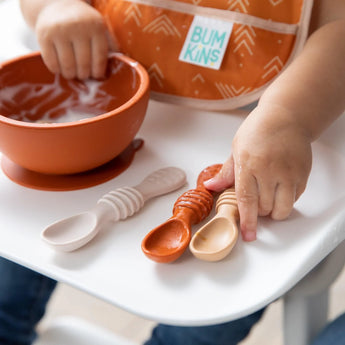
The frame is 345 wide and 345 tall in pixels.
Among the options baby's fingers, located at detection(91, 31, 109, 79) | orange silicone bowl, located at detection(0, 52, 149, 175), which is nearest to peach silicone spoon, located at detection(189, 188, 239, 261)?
orange silicone bowl, located at detection(0, 52, 149, 175)

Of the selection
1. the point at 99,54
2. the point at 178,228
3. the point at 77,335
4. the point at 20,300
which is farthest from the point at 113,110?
the point at 77,335

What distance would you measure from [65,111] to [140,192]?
21cm

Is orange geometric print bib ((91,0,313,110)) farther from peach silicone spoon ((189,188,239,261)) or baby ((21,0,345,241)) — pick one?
peach silicone spoon ((189,188,239,261))

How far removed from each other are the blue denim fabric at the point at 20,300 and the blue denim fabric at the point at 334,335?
376 millimetres

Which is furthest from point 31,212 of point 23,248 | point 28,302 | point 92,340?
point 92,340

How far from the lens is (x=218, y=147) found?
2.10 feet

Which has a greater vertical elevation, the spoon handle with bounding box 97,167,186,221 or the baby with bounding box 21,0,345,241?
the baby with bounding box 21,0,345,241

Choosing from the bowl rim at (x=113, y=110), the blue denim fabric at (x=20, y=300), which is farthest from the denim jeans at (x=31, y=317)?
the bowl rim at (x=113, y=110)

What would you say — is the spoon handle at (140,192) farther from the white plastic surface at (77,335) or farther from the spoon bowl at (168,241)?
the white plastic surface at (77,335)

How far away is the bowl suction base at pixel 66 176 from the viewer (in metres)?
0.58

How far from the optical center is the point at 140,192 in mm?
546

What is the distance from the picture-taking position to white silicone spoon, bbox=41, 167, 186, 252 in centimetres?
49

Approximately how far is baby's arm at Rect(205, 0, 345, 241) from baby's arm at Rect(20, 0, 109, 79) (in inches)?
8.7

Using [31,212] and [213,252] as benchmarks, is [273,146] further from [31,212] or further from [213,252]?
[31,212]
